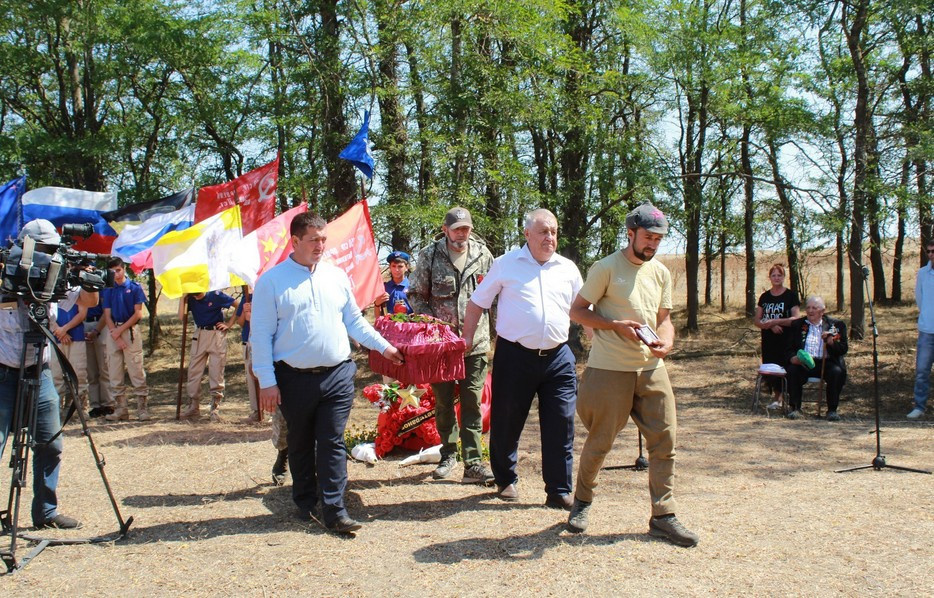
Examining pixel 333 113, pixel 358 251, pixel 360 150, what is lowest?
pixel 358 251

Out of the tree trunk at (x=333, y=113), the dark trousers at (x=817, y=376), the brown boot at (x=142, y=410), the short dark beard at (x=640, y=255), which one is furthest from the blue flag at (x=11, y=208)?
the dark trousers at (x=817, y=376)

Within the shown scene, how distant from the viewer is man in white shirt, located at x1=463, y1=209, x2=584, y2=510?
198 inches

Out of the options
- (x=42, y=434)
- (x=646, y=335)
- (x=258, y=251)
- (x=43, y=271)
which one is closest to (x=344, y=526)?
(x=42, y=434)

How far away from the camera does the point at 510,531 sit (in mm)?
4715

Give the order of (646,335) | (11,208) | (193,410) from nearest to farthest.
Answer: (646,335) → (193,410) → (11,208)

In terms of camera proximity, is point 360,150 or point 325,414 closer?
point 325,414

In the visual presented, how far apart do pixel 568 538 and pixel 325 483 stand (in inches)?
58.7

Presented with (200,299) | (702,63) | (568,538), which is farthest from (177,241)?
(702,63)

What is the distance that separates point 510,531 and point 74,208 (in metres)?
10.2

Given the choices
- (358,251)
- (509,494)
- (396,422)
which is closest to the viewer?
(509,494)

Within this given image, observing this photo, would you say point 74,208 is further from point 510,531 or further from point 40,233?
point 510,531

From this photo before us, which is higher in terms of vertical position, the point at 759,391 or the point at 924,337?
the point at 924,337

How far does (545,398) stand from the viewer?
5.15m

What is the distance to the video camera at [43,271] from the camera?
4359 millimetres
